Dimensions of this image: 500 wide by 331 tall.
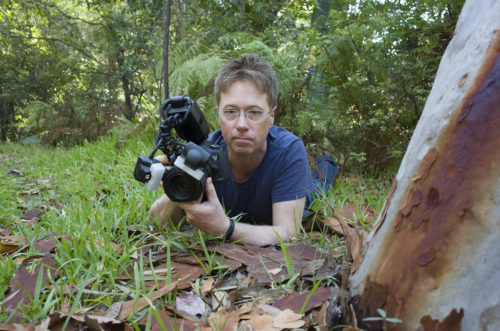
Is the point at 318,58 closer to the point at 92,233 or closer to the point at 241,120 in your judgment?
the point at 241,120

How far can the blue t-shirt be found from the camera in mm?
2564

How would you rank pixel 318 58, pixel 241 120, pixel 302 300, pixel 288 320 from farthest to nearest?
1. pixel 318 58
2. pixel 241 120
3. pixel 302 300
4. pixel 288 320

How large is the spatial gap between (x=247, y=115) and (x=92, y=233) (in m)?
1.31

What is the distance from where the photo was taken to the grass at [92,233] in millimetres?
1478

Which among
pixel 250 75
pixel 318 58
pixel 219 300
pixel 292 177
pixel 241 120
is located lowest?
pixel 219 300

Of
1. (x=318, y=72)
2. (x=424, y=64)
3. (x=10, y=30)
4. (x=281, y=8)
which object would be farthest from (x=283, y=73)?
(x=10, y=30)

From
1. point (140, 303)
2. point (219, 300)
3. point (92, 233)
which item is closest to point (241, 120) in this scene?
point (92, 233)

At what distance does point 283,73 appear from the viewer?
4352mm

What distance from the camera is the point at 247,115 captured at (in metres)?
2.50

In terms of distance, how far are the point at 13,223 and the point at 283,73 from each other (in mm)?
3286

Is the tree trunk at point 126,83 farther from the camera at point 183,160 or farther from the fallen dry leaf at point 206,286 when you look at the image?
the fallen dry leaf at point 206,286

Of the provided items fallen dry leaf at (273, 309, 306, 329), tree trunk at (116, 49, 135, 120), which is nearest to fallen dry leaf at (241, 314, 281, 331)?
fallen dry leaf at (273, 309, 306, 329)

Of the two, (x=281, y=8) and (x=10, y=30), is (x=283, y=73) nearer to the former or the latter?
(x=281, y=8)

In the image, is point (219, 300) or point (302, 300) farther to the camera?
point (219, 300)
